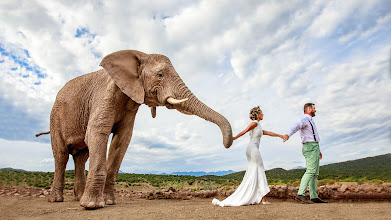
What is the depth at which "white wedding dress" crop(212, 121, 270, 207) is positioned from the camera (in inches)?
291

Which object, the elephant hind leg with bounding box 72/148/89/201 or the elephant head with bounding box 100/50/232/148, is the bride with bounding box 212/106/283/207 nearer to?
the elephant head with bounding box 100/50/232/148

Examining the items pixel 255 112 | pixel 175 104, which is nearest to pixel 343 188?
pixel 255 112

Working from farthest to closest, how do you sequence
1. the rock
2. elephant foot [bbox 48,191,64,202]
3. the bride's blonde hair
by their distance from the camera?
the rock → elephant foot [bbox 48,191,64,202] → the bride's blonde hair

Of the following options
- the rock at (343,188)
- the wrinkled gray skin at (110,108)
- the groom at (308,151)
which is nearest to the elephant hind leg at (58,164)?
the wrinkled gray skin at (110,108)

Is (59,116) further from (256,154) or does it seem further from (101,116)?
(256,154)

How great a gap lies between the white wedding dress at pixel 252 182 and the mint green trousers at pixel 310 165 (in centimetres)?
120

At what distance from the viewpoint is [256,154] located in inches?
301

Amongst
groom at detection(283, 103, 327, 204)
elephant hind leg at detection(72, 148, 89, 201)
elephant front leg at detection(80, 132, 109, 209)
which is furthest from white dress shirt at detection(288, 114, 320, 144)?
elephant hind leg at detection(72, 148, 89, 201)

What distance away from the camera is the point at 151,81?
24.5 ft

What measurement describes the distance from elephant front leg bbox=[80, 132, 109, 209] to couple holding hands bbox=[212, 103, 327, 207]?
2.83m

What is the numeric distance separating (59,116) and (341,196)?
9.70m

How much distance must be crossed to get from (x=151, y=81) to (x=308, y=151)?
15.6 feet

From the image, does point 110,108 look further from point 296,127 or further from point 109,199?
point 296,127

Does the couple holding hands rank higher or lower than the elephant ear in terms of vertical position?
lower
